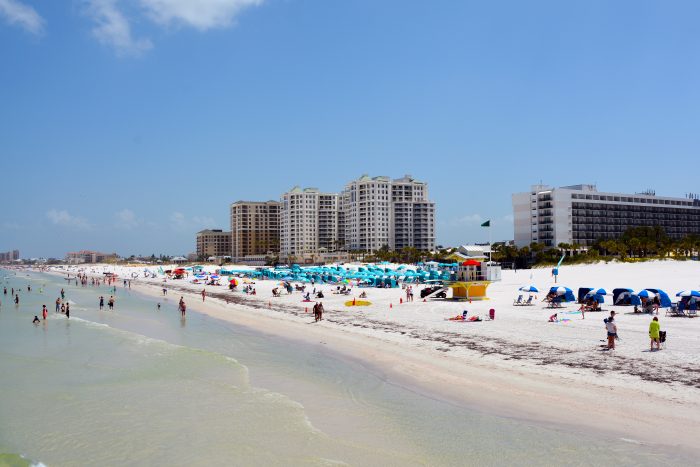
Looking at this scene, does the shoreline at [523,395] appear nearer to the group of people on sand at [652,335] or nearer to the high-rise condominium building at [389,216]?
the group of people on sand at [652,335]

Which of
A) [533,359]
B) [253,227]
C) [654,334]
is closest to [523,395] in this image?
[533,359]

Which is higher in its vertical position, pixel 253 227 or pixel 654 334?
pixel 253 227

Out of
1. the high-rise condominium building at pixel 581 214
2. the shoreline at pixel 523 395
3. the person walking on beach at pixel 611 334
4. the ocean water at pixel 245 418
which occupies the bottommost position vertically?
the ocean water at pixel 245 418

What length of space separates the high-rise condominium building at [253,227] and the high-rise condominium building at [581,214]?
9372cm

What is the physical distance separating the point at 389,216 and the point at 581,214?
190 feet

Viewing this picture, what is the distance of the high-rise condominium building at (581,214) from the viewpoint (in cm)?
9688

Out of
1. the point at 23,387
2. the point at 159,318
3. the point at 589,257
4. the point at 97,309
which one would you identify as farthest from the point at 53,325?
the point at 589,257

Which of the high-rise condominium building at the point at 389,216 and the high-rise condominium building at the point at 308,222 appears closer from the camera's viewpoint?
the high-rise condominium building at the point at 389,216

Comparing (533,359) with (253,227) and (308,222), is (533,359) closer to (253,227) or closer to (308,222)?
(308,222)

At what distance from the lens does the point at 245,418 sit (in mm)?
13398

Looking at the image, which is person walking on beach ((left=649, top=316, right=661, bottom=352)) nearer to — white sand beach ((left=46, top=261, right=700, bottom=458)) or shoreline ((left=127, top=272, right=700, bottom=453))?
white sand beach ((left=46, top=261, right=700, bottom=458))

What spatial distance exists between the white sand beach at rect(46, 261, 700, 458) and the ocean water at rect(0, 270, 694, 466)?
2.98ft

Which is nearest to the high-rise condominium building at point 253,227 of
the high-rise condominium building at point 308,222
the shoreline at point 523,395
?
the high-rise condominium building at point 308,222

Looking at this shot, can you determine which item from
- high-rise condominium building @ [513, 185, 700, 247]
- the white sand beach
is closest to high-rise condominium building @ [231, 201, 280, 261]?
high-rise condominium building @ [513, 185, 700, 247]
